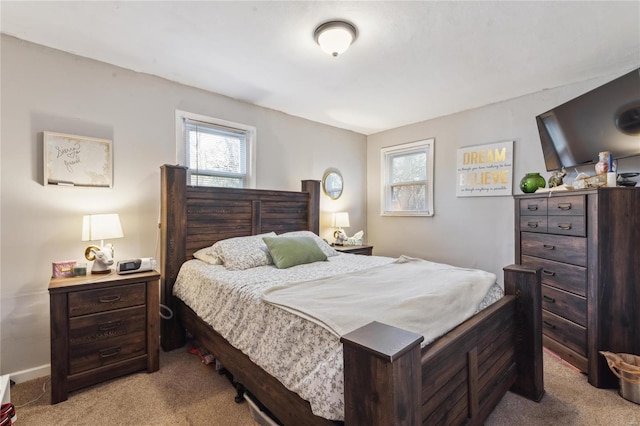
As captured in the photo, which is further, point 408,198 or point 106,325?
point 408,198

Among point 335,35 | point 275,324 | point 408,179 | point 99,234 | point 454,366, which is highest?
point 335,35

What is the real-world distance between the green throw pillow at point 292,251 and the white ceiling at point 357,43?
1535 mm

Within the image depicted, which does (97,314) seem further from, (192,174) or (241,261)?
(192,174)

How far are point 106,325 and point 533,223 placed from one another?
3463 millimetres

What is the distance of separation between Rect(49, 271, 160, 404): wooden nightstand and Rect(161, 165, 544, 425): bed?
0.34 metres

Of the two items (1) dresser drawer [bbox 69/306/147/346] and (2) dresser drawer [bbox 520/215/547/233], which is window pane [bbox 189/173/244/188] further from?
(2) dresser drawer [bbox 520/215/547/233]

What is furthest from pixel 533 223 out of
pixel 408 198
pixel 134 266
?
pixel 134 266

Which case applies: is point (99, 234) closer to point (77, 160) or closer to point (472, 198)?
point (77, 160)

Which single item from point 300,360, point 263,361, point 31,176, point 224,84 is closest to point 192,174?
point 224,84

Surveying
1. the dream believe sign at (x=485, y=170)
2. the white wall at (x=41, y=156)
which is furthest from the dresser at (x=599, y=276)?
the white wall at (x=41, y=156)

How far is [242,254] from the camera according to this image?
247 cm

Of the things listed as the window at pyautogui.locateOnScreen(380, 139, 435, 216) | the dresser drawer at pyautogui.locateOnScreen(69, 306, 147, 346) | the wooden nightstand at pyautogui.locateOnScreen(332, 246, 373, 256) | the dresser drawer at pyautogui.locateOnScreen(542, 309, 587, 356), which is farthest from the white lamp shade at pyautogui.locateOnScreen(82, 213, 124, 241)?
the dresser drawer at pyautogui.locateOnScreen(542, 309, 587, 356)

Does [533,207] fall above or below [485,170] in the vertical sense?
below

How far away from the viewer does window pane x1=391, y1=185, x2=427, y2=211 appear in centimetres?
409
